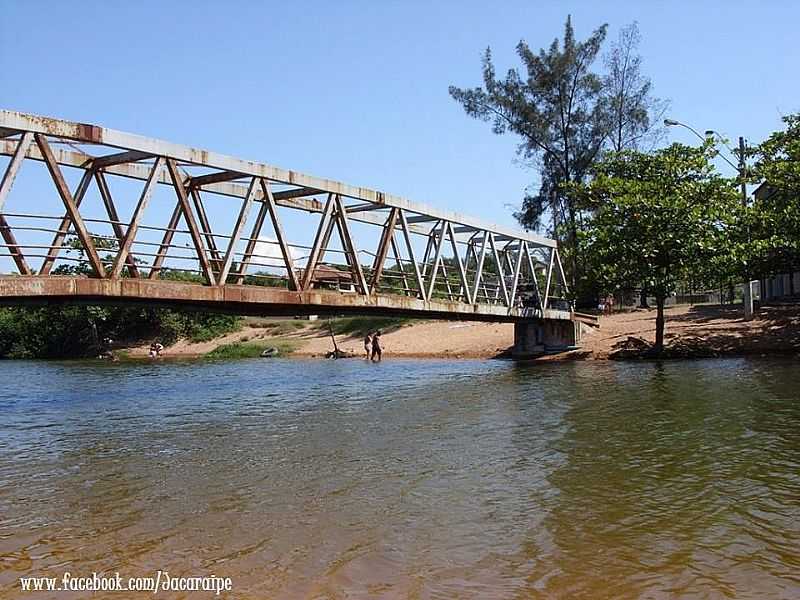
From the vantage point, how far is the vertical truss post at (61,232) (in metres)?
14.5

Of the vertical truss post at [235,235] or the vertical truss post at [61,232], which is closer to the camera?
the vertical truss post at [61,232]

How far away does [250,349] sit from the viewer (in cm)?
5338

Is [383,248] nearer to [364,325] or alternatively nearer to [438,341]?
[438,341]

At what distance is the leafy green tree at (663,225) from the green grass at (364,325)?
85.7 feet

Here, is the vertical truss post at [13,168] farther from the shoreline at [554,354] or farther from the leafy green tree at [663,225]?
the shoreline at [554,354]

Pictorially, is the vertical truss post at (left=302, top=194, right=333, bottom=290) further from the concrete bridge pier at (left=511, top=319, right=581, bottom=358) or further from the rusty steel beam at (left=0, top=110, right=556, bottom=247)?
the concrete bridge pier at (left=511, top=319, right=581, bottom=358)

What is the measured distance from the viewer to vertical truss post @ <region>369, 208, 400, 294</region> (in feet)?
73.3

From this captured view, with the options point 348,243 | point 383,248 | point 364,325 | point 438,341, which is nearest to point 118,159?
point 348,243

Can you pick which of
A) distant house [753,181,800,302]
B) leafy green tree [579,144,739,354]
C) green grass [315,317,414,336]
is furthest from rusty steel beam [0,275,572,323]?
green grass [315,317,414,336]

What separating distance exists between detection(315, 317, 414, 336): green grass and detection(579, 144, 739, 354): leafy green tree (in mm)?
26133

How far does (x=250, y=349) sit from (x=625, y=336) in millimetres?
28467

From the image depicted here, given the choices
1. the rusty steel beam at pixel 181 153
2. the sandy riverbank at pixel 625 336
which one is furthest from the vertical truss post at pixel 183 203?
the sandy riverbank at pixel 625 336

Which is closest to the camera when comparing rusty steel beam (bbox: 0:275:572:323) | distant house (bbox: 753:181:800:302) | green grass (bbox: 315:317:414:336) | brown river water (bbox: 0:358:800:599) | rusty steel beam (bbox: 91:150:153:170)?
brown river water (bbox: 0:358:800:599)

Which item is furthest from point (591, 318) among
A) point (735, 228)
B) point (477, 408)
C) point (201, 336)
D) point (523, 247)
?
point (201, 336)
